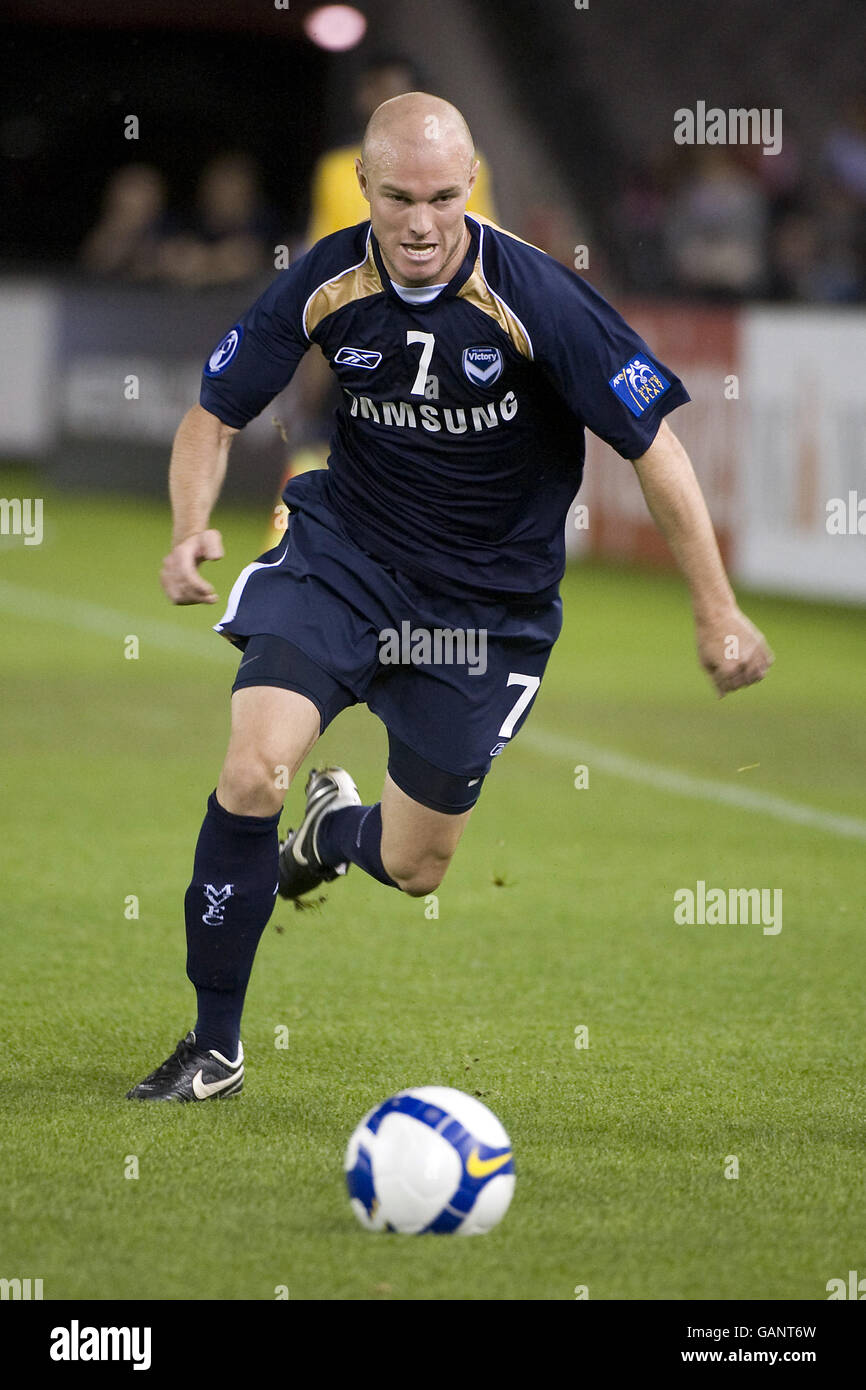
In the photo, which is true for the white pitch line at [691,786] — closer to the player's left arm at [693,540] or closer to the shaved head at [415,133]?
the player's left arm at [693,540]

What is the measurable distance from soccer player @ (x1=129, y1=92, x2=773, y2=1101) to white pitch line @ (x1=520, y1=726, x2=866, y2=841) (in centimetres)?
290

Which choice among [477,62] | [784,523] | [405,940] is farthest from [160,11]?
[405,940]

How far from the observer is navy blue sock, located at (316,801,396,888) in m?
5.34

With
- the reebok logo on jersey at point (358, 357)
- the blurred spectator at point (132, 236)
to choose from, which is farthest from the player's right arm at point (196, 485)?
the blurred spectator at point (132, 236)

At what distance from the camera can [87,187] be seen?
88.2 feet

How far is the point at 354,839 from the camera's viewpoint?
5.45 meters

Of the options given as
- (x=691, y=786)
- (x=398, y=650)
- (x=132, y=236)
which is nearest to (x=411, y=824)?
(x=398, y=650)

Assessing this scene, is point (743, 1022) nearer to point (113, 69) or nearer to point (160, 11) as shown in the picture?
point (160, 11)

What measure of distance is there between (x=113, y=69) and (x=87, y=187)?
5.17 feet

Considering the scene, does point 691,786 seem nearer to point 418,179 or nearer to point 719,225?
point 418,179

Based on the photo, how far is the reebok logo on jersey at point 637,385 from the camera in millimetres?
4387

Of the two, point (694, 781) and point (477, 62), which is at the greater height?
point (477, 62)

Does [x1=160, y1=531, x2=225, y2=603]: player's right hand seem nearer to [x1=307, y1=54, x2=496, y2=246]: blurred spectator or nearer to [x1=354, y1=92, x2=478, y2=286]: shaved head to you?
[x1=354, y1=92, x2=478, y2=286]: shaved head

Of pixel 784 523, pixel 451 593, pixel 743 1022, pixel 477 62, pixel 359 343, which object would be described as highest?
pixel 477 62
